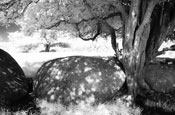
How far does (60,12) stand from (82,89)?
4312mm

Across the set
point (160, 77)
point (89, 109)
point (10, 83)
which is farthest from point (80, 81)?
point (160, 77)

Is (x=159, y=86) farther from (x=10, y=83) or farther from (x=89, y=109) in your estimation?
(x=10, y=83)

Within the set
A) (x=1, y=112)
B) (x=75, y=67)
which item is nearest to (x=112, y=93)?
(x=75, y=67)

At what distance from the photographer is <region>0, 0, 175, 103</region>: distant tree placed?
865 centimetres

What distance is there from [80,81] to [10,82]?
3.19 meters

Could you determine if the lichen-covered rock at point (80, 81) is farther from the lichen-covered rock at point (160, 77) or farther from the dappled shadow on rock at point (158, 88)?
the lichen-covered rock at point (160, 77)

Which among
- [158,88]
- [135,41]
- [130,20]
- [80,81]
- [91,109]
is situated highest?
[130,20]

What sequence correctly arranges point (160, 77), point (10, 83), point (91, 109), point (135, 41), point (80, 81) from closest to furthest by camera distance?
point (91, 109) → point (135, 41) → point (80, 81) → point (10, 83) → point (160, 77)

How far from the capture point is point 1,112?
Result: 793 cm

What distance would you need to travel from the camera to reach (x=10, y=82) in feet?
30.5

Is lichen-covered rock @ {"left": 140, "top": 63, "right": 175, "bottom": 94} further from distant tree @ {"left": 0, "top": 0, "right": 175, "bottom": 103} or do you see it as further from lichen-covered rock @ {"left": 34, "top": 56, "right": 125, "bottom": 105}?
lichen-covered rock @ {"left": 34, "top": 56, "right": 125, "bottom": 105}

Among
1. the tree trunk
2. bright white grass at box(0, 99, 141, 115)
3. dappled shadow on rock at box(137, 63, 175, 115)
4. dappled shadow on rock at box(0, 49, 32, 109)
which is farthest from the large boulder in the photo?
dappled shadow on rock at box(0, 49, 32, 109)

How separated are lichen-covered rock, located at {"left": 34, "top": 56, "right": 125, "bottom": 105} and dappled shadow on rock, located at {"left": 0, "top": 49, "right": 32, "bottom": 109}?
2.45 feet

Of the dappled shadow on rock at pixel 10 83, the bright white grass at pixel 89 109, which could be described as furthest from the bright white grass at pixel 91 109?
the dappled shadow on rock at pixel 10 83
